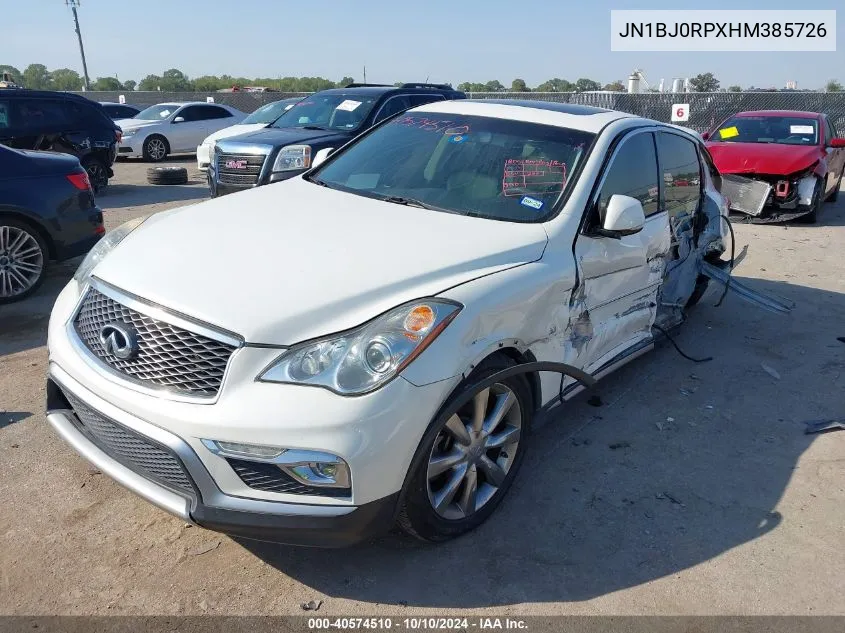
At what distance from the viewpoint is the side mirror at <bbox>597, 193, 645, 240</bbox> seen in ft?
11.1

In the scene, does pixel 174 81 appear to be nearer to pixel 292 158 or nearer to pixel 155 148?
pixel 155 148

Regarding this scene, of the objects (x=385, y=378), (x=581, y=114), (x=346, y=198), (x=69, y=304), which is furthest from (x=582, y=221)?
(x=69, y=304)

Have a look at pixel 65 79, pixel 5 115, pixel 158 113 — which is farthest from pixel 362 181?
pixel 65 79

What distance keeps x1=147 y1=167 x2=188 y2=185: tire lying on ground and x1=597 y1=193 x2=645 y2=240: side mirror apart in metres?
11.5

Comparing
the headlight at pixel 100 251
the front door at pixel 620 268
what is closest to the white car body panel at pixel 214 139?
the headlight at pixel 100 251

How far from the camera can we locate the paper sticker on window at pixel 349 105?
31.9 ft

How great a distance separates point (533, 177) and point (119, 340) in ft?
7.10

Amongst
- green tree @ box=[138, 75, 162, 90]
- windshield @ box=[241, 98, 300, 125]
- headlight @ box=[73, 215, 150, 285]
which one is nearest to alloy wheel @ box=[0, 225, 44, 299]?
headlight @ box=[73, 215, 150, 285]

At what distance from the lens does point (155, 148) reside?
17406 mm

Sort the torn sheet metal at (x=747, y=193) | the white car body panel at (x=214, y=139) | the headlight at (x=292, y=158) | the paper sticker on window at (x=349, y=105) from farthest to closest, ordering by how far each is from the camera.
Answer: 1. the white car body panel at (x=214, y=139)
2. the torn sheet metal at (x=747, y=193)
3. the paper sticker on window at (x=349, y=105)
4. the headlight at (x=292, y=158)

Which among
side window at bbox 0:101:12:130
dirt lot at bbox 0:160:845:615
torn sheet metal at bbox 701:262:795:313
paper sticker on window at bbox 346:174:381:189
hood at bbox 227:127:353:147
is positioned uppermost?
side window at bbox 0:101:12:130

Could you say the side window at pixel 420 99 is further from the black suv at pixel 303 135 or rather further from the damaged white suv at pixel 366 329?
the damaged white suv at pixel 366 329

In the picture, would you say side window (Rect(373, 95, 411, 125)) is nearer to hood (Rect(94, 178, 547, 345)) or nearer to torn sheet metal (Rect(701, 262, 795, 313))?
torn sheet metal (Rect(701, 262, 795, 313))

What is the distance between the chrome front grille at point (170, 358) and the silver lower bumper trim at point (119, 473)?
0.35m
